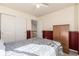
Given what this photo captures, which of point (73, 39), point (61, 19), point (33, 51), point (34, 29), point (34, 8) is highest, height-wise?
point (34, 8)

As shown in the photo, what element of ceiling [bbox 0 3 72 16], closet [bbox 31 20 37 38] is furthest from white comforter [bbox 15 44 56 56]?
ceiling [bbox 0 3 72 16]

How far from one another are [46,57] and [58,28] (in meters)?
0.43

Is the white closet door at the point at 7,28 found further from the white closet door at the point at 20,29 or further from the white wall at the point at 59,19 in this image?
the white wall at the point at 59,19

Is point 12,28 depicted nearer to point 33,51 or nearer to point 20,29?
point 20,29

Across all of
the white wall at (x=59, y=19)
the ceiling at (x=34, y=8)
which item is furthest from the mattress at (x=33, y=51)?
the ceiling at (x=34, y=8)

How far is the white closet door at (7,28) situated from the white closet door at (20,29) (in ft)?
0.20

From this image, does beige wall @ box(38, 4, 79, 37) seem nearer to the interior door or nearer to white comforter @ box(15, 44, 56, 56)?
the interior door

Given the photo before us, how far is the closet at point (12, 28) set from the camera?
3.97ft

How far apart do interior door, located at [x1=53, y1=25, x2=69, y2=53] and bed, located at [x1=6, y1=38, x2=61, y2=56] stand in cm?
7

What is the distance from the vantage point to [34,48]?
1271 mm

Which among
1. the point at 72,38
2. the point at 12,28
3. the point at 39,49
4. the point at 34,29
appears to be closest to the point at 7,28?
the point at 12,28

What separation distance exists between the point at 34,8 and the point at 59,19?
39 cm

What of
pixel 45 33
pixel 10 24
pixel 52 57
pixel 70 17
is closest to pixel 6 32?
pixel 10 24

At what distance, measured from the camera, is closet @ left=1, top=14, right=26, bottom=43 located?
1.21 meters
